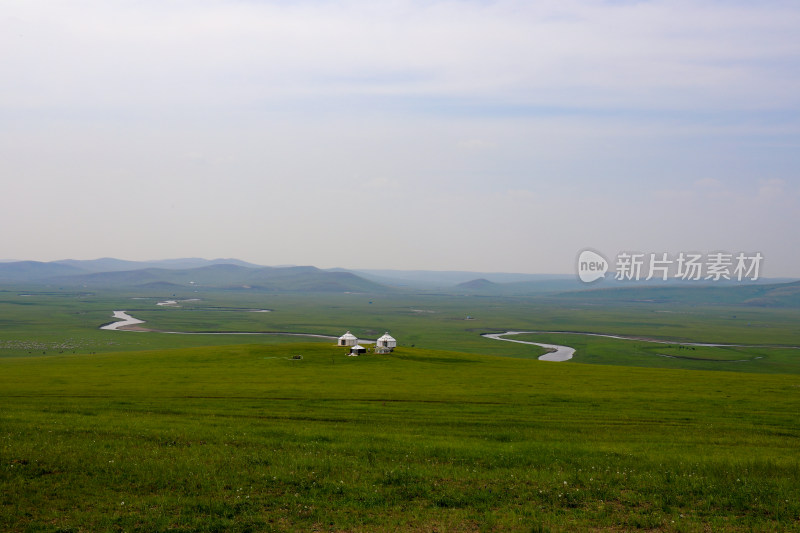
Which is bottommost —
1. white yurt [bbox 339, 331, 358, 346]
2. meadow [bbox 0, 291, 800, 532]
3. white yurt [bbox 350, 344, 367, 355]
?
white yurt [bbox 350, 344, 367, 355]

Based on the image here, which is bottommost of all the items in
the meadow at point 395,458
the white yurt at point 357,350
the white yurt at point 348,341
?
the white yurt at point 357,350

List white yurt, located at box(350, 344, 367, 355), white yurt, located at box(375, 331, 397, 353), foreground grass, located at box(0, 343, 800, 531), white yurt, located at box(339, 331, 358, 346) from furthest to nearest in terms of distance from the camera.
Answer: white yurt, located at box(339, 331, 358, 346)
white yurt, located at box(375, 331, 397, 353)
white yurt, located at box(350, 344, 367, 355)
foreground grass, located at box(0, 343, 800, 531)

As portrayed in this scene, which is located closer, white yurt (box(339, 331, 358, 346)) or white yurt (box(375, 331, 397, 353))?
white yurt (box(375, 331, 397, 353))

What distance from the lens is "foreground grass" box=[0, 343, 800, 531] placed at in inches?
613

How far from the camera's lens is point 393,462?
20.7m

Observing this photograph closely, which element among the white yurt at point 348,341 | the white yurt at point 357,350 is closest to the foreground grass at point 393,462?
the white yurt at point 357,350

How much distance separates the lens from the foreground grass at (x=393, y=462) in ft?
51.1

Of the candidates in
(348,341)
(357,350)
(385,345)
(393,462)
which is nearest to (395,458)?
(393,462)

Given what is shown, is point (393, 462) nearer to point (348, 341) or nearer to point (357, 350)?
point (357, 350)

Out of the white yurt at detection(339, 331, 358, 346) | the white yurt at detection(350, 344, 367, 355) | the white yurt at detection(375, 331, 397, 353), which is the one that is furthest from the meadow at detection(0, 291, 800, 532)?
the white yurt at detection(339, 331, 358, 346)

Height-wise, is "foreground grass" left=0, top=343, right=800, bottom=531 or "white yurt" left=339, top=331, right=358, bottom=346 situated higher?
"foreground grass" left=0, top=343, right=800, bottom=531

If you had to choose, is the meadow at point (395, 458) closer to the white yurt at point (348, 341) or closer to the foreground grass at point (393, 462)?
the foreground grass at point (393, 462)

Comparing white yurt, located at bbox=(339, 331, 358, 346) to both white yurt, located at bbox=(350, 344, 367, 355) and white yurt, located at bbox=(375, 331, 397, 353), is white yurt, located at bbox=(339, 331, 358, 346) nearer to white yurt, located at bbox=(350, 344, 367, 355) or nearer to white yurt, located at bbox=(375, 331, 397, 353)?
white yurt, located at bbox=(375, 331, 397, 353)

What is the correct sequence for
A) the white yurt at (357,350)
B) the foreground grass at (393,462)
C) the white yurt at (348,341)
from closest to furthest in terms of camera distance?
the foreground grass at (393,462) → the white yurt at (357,350) → the white yurt at (348,341)
